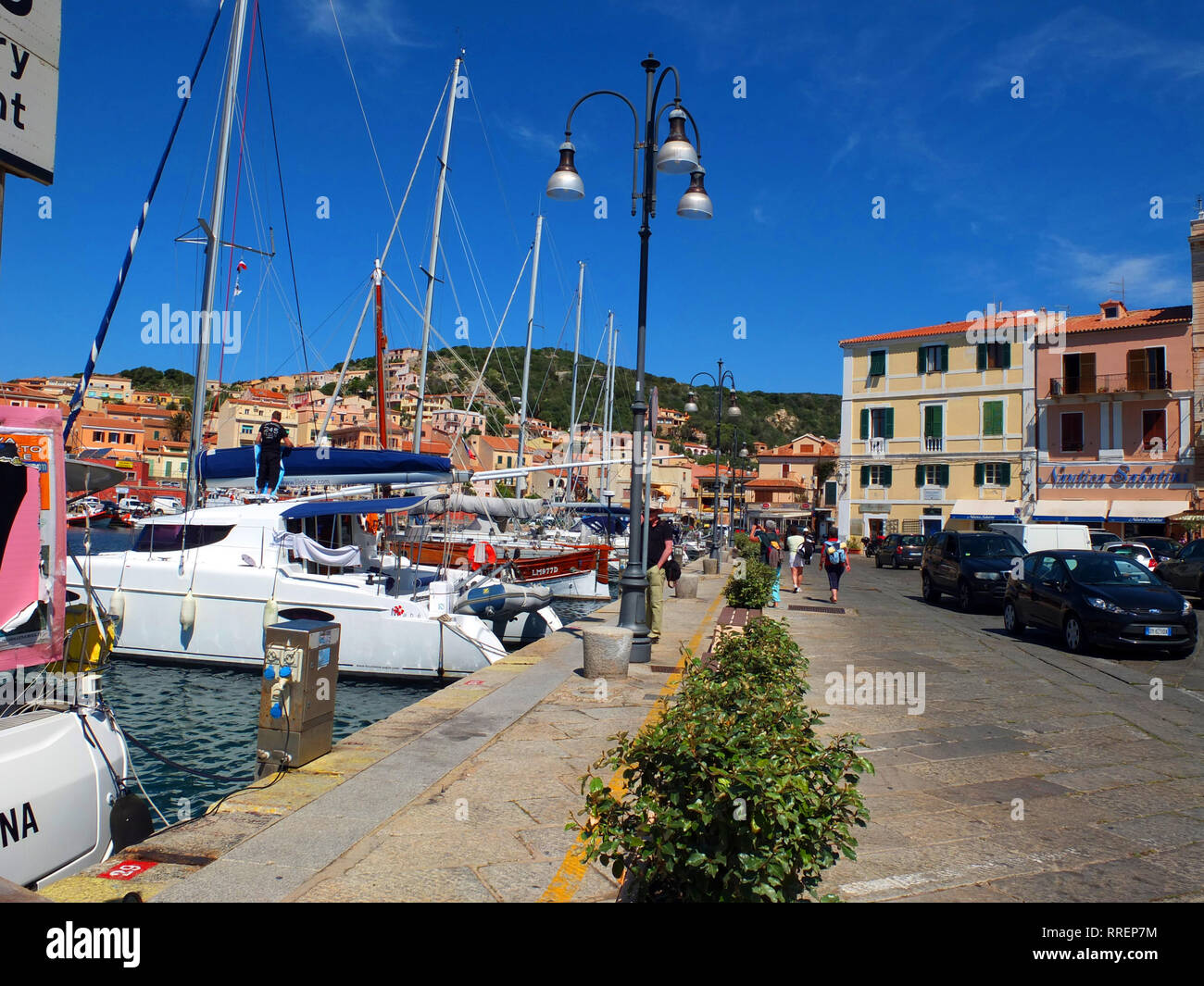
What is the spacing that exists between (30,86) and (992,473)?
43.5 m

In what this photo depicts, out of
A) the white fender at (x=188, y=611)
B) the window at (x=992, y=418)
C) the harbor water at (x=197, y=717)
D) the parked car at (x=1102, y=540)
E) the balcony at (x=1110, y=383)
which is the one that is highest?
the balcony at (x=1110, y=383)

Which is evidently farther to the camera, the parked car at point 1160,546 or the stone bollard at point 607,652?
the parked car at point 1160,546

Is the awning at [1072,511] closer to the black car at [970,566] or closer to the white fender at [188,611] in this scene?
the black car at [970,566]

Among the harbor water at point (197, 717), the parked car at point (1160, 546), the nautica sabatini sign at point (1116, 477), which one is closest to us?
the harbor water at point (197, 717)

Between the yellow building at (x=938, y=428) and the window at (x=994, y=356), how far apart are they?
5 centimetres

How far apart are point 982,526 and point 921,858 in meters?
36.2

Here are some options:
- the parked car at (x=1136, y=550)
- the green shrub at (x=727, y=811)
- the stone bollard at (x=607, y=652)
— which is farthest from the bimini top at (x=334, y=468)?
the parked car at (x=1136, y=550)

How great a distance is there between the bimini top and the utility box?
8.92 meters

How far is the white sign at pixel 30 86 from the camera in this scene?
346cm

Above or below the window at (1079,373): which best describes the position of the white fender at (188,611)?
below

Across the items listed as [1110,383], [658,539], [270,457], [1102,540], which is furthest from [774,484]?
[270,457]

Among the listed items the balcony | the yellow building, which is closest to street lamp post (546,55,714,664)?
the yellow building

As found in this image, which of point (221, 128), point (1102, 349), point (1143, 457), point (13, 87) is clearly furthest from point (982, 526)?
point (13, 87)
